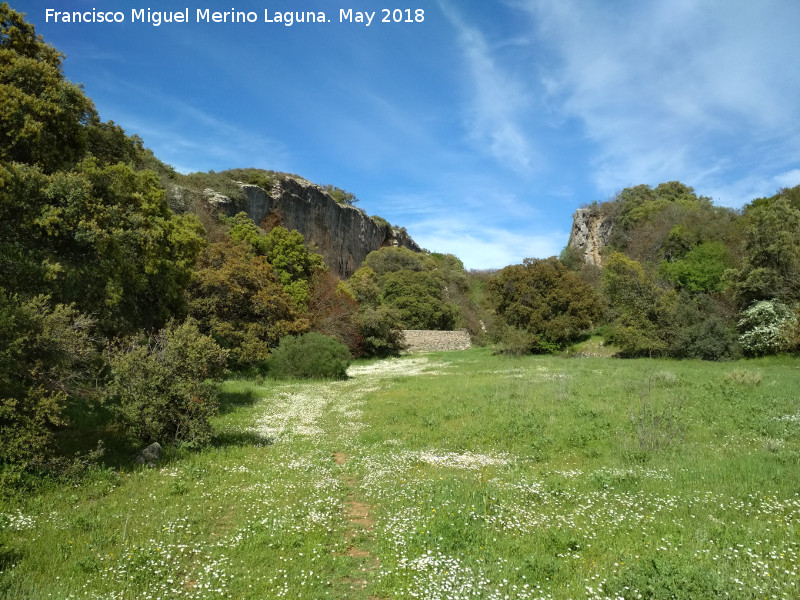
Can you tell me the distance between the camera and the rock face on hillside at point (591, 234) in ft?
275

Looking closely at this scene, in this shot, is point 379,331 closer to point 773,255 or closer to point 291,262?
point 291,262

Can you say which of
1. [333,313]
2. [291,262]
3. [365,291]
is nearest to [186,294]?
[291,262]

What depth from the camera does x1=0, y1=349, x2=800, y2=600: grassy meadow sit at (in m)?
5.35

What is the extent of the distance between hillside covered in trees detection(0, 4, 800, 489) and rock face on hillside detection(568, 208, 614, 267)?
8765mm

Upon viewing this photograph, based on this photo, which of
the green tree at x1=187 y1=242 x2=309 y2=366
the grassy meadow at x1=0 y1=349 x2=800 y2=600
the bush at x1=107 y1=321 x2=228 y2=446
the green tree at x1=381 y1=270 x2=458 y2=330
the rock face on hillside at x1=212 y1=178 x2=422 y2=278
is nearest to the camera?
the grassy meadow at x1=0 y1=349 x2=800 y2=600

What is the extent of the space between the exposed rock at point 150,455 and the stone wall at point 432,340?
145 ft

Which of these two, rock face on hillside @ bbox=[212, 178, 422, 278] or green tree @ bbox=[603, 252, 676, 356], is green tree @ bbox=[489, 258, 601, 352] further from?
rock face on hillside @ bbox=[212, 178, 422, 278]

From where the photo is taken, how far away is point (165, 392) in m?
10.9

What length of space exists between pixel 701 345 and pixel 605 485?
3091cm

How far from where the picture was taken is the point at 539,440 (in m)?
11.7

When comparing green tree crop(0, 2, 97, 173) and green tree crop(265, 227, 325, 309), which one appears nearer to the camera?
green tree crop(0, 2, 97, 173)

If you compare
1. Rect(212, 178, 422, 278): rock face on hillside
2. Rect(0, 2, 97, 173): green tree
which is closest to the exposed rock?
Rect(0, 2, 97, 173): green tree

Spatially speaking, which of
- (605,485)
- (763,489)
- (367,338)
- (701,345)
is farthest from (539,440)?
(367,338)

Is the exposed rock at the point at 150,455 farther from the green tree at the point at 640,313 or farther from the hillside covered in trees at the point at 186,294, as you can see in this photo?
the green tree at the point at 640,313
